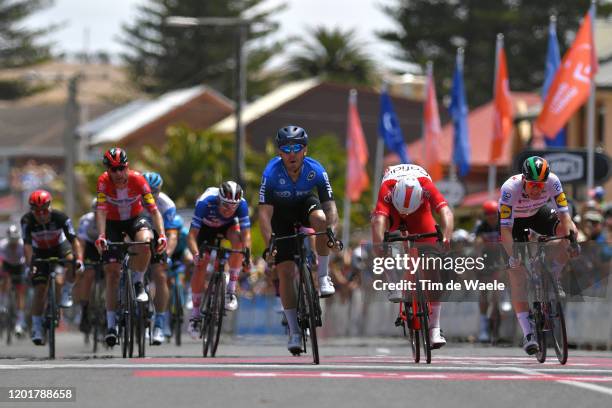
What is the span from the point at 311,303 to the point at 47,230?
222 inches

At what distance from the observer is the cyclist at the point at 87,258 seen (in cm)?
2067

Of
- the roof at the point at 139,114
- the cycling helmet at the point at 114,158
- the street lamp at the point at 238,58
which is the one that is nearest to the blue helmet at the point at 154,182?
the cycling helmet at the point at 114,158

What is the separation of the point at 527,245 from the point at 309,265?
1974 mm

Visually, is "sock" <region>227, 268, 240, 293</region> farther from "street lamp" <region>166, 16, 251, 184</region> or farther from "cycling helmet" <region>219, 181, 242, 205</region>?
"street lamp" <region>166, 16, 251, 184</region>

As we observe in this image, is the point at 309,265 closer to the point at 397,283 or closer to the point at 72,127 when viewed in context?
the point at 397,283

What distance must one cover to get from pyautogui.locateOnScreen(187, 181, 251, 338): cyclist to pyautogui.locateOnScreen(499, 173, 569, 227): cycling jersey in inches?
146

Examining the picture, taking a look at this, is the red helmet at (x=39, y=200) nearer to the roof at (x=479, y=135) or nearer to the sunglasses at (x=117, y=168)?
the sunglasses at (x=117, y=168)

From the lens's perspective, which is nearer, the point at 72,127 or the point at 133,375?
the point at 133,375

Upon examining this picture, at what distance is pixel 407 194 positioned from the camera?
14.8 m

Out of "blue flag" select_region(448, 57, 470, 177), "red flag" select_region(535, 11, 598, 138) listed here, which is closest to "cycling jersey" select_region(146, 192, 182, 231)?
"red flag" select_region(535, 11, 598, 138)

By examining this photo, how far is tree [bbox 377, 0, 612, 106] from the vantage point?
7794 centimetres

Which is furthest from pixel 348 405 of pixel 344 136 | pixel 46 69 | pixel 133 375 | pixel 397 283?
pixel 46 69

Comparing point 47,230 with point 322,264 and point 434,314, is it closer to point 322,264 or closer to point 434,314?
point 322,264

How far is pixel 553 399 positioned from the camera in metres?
10.8
